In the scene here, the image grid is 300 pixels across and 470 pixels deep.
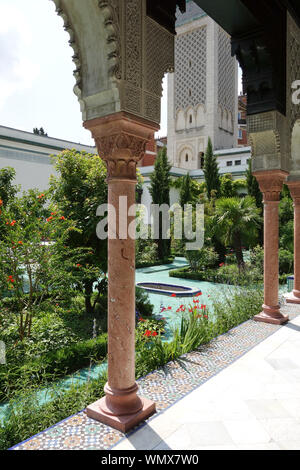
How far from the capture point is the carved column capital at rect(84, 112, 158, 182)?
271 centimetres

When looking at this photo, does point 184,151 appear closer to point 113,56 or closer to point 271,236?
point 271,236

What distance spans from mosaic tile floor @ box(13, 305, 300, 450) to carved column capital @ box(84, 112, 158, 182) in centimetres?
199

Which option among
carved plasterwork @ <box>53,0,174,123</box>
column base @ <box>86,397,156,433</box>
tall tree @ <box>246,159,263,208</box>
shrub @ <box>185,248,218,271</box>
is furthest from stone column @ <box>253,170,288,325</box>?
tall tree @ <box>246,159,263,208</box>

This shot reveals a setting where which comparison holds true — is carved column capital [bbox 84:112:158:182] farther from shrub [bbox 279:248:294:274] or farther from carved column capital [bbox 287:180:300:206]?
shrub [bbox 279:248:294:274]

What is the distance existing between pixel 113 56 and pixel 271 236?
3.99m

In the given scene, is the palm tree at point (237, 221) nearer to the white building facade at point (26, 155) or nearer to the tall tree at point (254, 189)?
the tall tree at point (254, 189)

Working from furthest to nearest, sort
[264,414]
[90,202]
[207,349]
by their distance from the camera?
[90,202], [207,349], [264,414]

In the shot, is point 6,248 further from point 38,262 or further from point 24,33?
point 24,33

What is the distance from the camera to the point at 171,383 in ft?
11.6

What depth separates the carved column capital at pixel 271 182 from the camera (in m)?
5.38

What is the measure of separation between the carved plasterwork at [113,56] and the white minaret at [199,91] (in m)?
25.7

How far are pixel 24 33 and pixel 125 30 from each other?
1.20m

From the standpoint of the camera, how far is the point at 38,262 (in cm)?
509

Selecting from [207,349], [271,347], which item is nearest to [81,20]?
[207,349]
